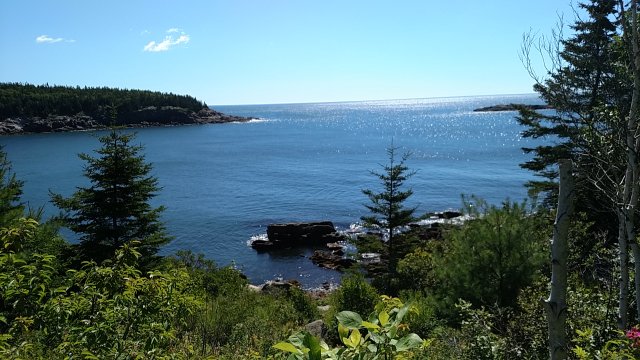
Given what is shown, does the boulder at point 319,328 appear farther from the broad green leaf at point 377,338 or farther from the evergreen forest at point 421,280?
the broad green leaf at point 377,338

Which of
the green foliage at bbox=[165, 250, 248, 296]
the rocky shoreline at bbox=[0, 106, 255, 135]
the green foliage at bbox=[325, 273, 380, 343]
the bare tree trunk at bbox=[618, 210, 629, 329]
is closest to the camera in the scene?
the bare tree trunk at bbox=[618, 210, 629, 329]

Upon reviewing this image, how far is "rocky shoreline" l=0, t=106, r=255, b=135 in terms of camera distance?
115m

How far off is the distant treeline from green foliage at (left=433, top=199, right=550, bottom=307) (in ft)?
350

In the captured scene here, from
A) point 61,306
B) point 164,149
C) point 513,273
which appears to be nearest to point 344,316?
point 61,306

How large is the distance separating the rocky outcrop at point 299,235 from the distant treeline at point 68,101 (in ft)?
272

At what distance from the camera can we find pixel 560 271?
257cm

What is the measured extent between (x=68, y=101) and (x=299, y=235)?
4695 inches

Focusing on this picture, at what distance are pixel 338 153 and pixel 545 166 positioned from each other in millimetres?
62578

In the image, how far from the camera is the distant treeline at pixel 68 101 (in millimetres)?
117688

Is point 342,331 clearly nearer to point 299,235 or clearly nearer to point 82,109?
point 299,235

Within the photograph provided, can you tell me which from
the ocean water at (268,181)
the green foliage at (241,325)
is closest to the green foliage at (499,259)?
the green foliage at (241,325)

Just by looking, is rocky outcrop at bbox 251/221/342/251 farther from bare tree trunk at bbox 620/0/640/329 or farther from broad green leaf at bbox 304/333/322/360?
broad green leaf at bbox 304/333/322/360

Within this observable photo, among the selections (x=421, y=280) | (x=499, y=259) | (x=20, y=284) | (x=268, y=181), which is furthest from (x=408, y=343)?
(x=268, y=181)

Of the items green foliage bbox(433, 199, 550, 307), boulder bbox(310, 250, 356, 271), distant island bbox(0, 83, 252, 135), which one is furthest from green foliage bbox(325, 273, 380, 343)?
distant island bbox(0, 83, 252, 135)
